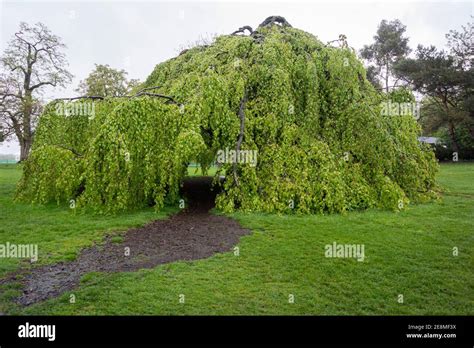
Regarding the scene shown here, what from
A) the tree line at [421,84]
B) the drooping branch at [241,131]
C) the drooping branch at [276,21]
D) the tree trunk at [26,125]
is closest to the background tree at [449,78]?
the tree line at [421,84]

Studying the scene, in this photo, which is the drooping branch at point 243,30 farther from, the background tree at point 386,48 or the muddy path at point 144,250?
the background tree at point 386,48

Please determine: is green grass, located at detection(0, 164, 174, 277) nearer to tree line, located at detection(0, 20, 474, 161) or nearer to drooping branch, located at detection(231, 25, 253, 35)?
drooping branch, located at detection(231, 25, 253, 35)

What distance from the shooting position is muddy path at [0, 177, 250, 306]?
3.88 meters

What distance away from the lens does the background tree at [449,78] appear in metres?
22.1

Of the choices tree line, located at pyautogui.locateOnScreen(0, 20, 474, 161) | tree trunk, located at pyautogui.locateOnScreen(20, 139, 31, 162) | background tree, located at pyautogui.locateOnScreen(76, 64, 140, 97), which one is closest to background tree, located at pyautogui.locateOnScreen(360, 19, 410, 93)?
tree line, located at pyautogui.locateOnScreen(0, 20, 474, 161)

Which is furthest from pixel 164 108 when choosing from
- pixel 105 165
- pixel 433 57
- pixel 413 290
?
pixel 433 57

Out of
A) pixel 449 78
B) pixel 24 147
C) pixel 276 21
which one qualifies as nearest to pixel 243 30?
pixel 276 21

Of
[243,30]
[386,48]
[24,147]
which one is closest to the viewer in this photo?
[243,30]

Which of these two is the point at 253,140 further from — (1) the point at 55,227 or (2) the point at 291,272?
(1) the point at 55,227

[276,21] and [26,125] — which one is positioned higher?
[276,21]

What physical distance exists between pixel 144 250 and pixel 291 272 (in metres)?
2.01

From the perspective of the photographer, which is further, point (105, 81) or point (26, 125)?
point (105, 81)

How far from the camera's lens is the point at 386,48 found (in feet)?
107

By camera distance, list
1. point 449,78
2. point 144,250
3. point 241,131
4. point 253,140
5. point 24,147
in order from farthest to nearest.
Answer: point 24,147, point 449,78, point 253,140, point 241,131, point 144,250
